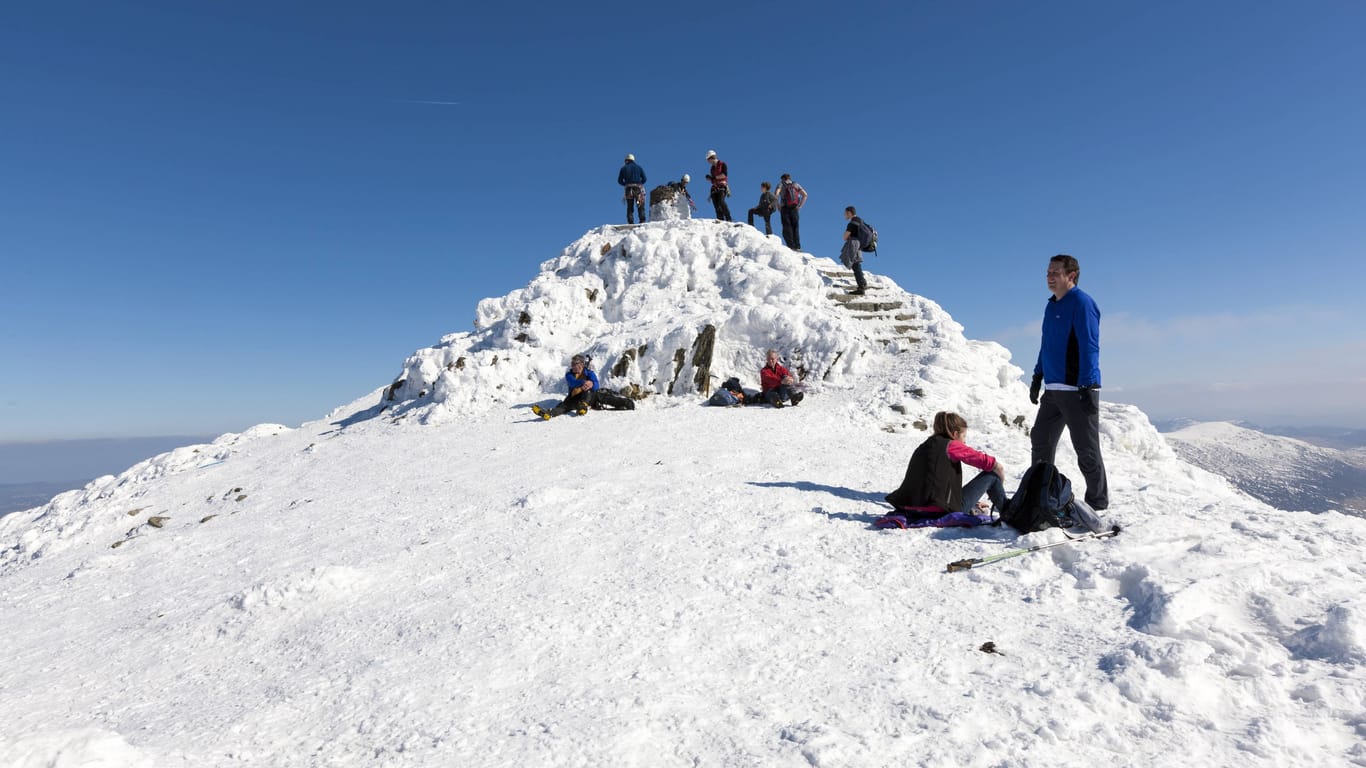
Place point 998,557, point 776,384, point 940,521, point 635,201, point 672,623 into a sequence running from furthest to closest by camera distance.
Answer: point 635,201 → point 776,384 → point 940,521 → point 998,557 → point 672,623

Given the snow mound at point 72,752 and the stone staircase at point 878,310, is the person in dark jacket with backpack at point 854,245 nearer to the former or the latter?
the stone staircase at point 878,310

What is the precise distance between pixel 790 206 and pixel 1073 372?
16.5 meters

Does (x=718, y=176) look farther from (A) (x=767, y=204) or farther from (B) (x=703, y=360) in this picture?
(B) (x=703, y=360)

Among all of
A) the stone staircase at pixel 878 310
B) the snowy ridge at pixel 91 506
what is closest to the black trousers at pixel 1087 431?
the stone staircase at pixel 878 310

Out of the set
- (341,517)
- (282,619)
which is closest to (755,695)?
(282,619)

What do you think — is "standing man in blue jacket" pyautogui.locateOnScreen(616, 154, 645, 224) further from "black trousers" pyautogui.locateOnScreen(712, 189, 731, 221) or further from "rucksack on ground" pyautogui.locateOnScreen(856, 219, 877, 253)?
"rucksack on ground" pyautogui.locateOnScreen(856, 219, 877, 253)

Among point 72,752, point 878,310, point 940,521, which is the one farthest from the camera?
point 878,310

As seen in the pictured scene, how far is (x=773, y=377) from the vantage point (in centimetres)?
1450

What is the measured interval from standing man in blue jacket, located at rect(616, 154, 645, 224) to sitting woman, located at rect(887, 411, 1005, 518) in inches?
769

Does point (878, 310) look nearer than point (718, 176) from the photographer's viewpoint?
Yes

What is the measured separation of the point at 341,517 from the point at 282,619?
11.2ft

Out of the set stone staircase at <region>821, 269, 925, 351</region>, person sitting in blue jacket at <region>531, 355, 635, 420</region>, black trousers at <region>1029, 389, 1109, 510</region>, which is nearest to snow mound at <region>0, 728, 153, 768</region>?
black trousers at <region>1029, 389, 1109, 510</region>

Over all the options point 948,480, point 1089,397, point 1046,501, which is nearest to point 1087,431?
point 1089,397

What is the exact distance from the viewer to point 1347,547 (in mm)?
5312
